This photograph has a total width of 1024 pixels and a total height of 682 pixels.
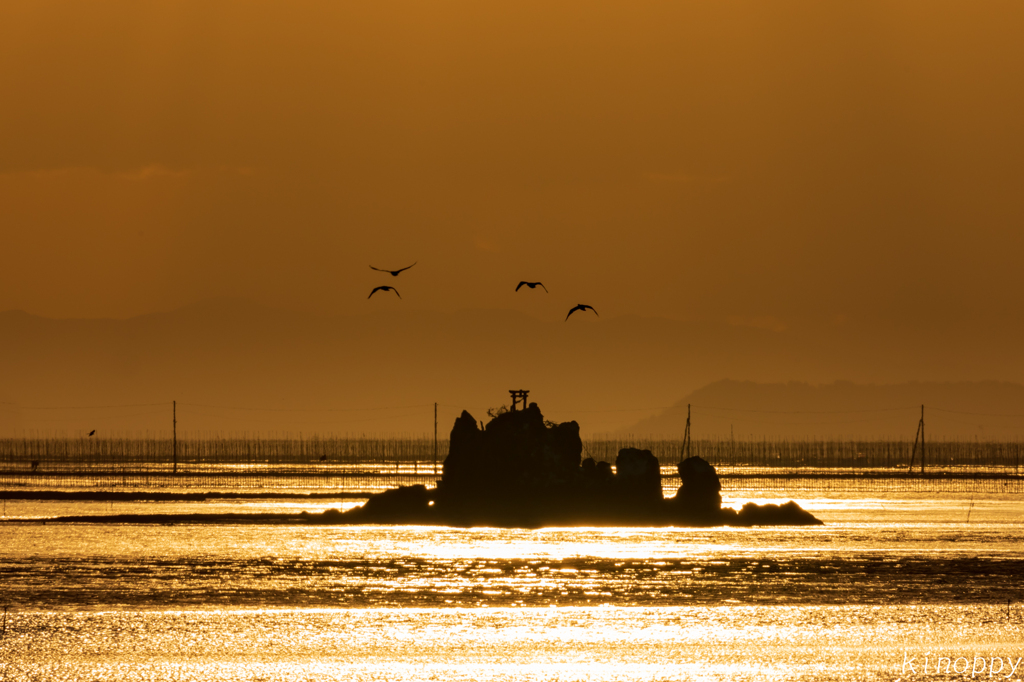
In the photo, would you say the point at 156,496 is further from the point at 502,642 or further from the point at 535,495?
the point at 502,642

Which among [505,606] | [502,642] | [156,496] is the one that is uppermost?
[156,496]

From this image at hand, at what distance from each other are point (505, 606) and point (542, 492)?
1993 inches

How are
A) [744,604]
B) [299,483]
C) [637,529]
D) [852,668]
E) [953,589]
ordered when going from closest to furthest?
[852,668], [744,604], [953,589], [637,529], [299,483]

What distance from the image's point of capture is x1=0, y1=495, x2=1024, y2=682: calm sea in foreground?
45625 mm

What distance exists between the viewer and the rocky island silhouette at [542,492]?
10769 cm

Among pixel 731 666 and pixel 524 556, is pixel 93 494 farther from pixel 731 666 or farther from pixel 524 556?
pixel 731 666

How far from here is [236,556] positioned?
259ft

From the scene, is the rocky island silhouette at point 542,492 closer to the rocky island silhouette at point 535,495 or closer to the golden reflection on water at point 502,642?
the rocky island silhouette at point 535,495

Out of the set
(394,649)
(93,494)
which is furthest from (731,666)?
(93,494)

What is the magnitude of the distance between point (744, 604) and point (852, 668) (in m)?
14.3

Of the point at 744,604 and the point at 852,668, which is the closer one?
the point at 852,668

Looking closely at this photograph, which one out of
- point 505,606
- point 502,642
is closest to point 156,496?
point 505,606

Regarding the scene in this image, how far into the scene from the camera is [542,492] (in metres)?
108

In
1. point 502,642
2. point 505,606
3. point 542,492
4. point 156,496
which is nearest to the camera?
point 502,642
